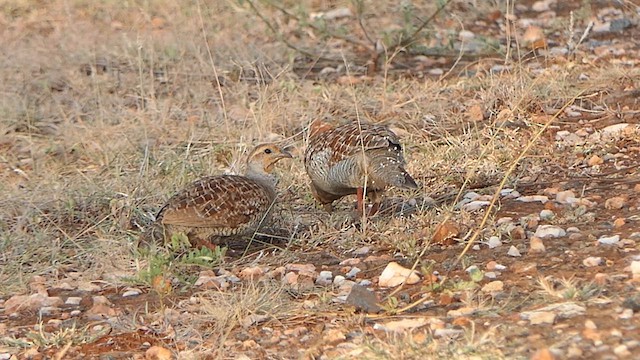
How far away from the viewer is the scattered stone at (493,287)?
5133 mm

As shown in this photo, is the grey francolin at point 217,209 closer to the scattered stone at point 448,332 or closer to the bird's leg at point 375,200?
the bird's leg at point 375,200

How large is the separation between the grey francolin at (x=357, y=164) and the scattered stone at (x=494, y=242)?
627 millimetres

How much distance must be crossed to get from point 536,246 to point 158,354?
6.46 feet

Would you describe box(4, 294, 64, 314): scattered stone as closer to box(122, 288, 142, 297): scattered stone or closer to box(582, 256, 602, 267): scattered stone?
box(122, 288, 142, 297): scattered stone

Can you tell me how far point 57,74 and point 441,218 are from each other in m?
4.93

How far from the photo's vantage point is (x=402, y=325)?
16.0 ft

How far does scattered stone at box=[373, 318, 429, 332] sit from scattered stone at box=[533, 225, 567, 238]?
1.25m

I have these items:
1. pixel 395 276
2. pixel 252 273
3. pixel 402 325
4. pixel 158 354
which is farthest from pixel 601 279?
pixel 158 354

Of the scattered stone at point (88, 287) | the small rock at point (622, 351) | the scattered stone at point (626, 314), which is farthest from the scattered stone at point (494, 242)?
the scattered stone at point (88, 287)

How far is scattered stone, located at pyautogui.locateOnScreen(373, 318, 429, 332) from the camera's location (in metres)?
4.83

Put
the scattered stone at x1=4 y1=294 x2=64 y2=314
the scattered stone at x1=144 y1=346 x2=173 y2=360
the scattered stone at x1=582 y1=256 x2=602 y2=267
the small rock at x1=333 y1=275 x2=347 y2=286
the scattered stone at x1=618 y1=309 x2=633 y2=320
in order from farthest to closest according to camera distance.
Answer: the scattered stone at x1=4 y1=294 x2=64 y2=314 < the small rock at x1=333 y1=275 x2=347 y2=286 < the scattered stone at x1=582 y1=256 x2=602 y2=267 < the scattered stone at x1=144 y1=346 x2=173 y2=360 < the scattered stone at x1=618 y1=309 x2=633 y2=320

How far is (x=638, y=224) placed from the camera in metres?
5.84

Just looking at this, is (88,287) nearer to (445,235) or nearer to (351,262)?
(351,262)

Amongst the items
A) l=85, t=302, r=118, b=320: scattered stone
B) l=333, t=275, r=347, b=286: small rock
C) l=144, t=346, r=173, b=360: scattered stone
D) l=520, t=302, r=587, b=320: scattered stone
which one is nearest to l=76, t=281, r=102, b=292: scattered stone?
l=85, t=302, r=118, b=320: scattered stone
